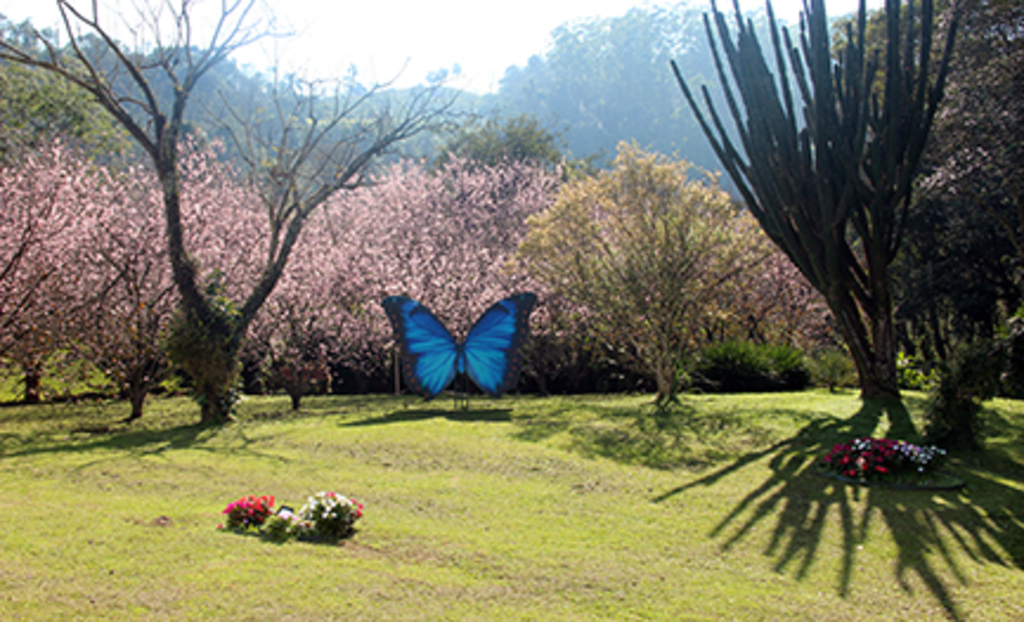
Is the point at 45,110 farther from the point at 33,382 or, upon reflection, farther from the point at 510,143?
the point at 510,143

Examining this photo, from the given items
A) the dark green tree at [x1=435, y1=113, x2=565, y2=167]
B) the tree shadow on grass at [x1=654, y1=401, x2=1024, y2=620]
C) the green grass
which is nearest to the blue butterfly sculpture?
the green grass

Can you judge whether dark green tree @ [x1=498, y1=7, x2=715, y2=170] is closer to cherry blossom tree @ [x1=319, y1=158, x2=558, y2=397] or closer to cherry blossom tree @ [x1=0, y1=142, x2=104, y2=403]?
cherry blossom tree @ [x1=319, y1=158, x2=558, y2=397]

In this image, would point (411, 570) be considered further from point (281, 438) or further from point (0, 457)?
point (0, 457)

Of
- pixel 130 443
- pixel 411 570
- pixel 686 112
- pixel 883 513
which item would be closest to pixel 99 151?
pixel 130 443

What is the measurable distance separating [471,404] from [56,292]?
7096mm

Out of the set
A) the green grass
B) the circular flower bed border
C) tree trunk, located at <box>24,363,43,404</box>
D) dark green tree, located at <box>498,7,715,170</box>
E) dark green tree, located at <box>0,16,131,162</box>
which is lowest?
the green grass

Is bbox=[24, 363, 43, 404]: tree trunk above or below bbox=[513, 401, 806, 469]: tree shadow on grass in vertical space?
above

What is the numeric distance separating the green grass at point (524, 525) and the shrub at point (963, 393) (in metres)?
0.28

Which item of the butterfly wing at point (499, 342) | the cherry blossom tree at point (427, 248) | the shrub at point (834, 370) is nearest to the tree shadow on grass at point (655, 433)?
the butterfly wing at point (499, 342)

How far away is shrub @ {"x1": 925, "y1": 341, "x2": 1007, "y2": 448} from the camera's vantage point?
22.6ft

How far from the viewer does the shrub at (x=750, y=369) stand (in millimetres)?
12875

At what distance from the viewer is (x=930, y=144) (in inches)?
581

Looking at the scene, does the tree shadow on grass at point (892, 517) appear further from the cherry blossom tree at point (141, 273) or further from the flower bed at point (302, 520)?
the cherry blossom tree at point (141, 273)

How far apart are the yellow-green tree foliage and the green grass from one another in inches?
90.6
